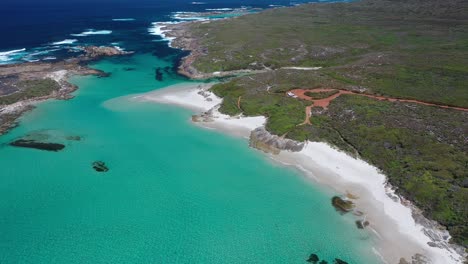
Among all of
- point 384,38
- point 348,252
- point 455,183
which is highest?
point 384,38

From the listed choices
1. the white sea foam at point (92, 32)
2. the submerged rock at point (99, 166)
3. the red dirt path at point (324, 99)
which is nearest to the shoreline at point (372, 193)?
the red dirt path at point (324, 99)

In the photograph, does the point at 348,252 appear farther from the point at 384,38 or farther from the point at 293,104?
the point at 384,38

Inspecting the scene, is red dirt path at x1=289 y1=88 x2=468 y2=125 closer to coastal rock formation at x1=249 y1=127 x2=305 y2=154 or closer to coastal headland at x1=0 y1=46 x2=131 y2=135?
coastal rock formation at x1=249 y1=127 x2=305 y2=154

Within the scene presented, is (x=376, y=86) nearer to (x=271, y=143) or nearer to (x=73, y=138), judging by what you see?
(x=271, y=143)

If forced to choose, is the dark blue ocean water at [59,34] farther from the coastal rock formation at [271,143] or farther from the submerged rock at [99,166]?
the submerged rock at [99,166]

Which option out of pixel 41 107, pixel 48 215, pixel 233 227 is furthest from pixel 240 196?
pixel 41 107

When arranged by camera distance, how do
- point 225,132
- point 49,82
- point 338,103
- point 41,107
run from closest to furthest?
point 225,132
point 338,103
point 41,107
point 49,82

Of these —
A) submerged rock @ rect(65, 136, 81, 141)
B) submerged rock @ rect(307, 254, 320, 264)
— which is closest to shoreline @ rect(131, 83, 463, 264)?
submerged rock @ rect(307, 254, 320, 264)
